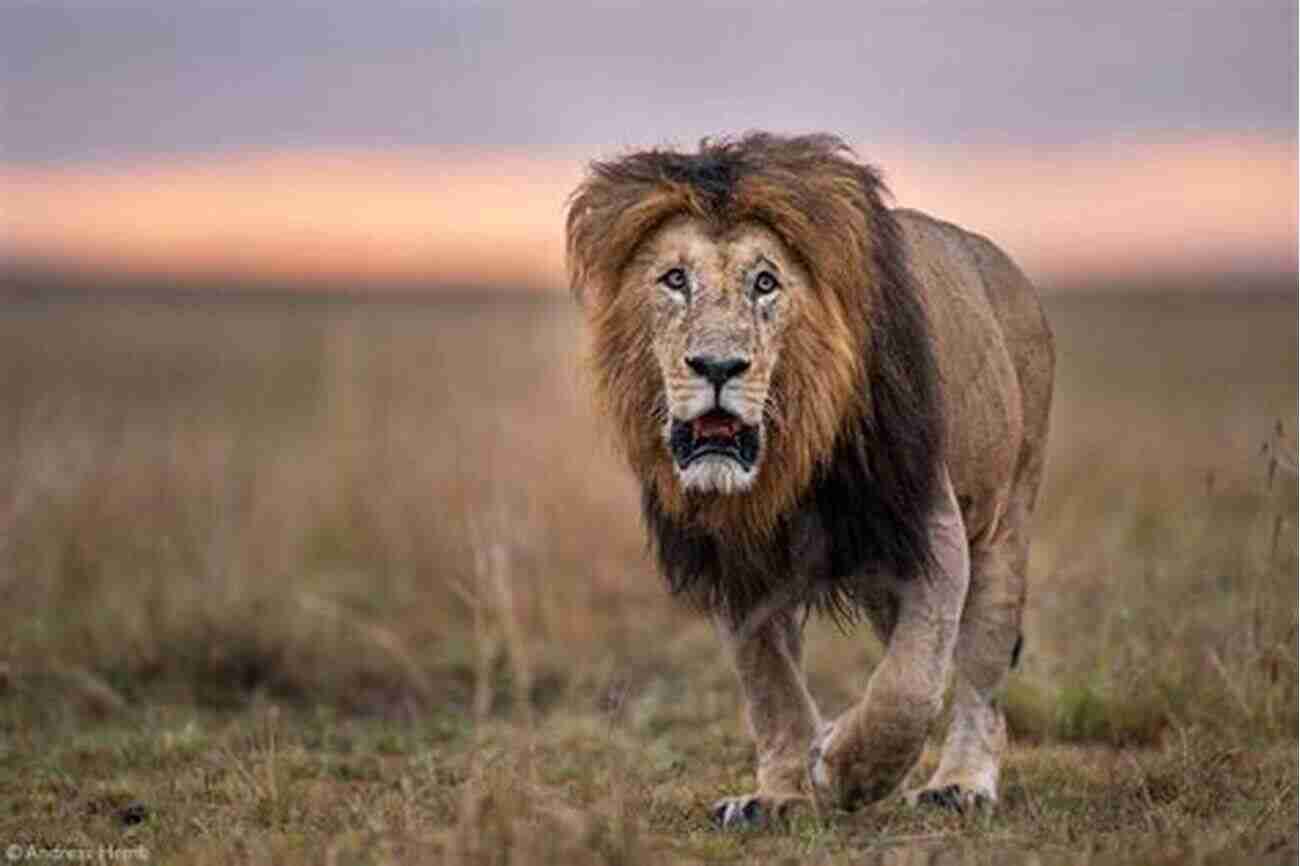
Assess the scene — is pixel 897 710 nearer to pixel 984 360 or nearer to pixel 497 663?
pixel 984 360

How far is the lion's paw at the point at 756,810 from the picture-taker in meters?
6.52

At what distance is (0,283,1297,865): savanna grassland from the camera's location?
6.21 meters

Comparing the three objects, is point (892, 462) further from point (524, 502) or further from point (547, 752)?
point (524, 502)

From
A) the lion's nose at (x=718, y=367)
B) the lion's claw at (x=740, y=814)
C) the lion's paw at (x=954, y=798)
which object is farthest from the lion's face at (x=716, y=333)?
the lion's paw at (x=954, y=798)

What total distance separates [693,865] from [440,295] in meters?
79.1

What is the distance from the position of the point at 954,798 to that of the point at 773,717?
1.84 ft

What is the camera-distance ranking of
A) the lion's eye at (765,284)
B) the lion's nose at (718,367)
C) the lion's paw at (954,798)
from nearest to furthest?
the lion's nose at (718,367) < the lion's eye at (765,284) < the lion's paw at (954,798)

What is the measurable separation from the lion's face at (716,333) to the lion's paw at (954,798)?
1.36 metres

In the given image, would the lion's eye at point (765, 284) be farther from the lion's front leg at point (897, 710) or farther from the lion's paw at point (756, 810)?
the lion's paw at point (756, 810)

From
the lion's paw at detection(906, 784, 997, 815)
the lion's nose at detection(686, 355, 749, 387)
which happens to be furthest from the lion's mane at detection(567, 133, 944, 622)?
the lion's paw at detection(906, 784, 997, 815)

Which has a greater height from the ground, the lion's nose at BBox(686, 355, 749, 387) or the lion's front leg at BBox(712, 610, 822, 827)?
the lion's nose at BBox(686, 355, 749, 387)

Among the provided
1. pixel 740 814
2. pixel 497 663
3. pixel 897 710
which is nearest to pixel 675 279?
pixel 897 710

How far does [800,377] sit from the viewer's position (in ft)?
19.3

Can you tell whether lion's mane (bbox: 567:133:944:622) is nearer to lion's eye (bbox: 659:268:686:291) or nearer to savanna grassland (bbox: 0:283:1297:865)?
lion's eye (bbox: 659:268:686:291)
